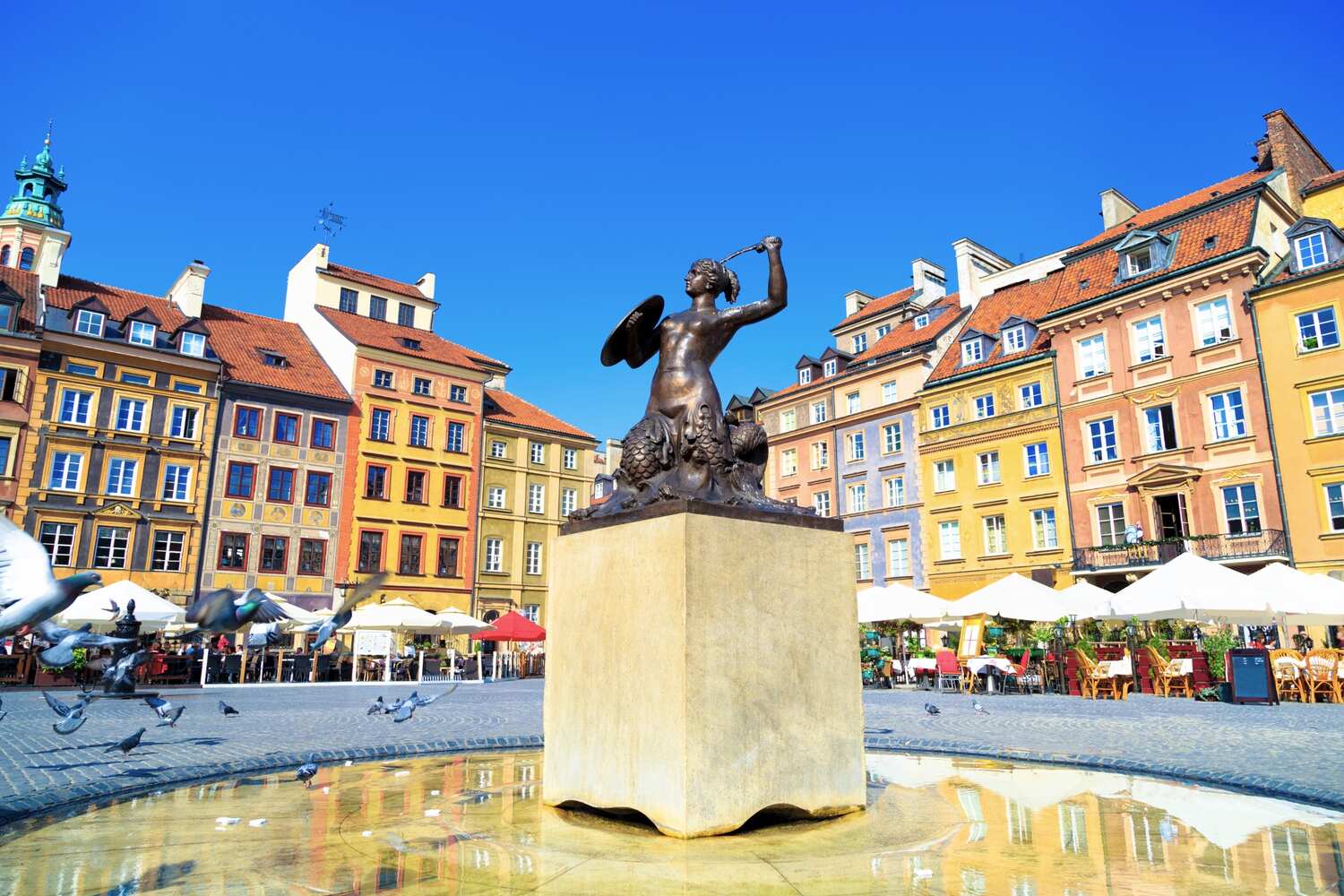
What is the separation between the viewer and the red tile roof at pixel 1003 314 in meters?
35.9

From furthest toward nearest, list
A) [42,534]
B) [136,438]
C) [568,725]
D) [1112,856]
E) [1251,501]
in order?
[136,438] → [42,534] → [1251,501] → [568,725] → [1112,856]

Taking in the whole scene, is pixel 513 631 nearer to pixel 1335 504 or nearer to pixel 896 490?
pixel 896 490

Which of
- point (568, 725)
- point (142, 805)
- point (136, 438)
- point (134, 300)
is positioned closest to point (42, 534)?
point (136, 438)

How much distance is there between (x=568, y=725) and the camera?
5441mm

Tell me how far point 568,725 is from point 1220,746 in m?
8.11

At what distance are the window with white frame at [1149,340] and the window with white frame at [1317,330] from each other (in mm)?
4072

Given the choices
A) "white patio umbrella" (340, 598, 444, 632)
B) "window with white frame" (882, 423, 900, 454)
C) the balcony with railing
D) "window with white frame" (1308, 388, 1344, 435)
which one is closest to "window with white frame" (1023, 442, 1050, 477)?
the balcony with railing

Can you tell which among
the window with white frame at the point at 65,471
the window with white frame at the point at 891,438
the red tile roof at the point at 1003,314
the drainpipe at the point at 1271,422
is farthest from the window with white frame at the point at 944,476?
the window with white frame at the point at 65,471

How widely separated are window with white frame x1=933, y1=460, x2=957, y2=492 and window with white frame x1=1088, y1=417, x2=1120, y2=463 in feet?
18.8

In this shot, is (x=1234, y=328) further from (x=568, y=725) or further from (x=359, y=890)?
(x=359, y=890)

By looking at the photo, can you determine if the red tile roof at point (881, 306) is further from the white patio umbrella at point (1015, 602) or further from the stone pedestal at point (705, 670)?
the stone pedestal at point (705, 670)

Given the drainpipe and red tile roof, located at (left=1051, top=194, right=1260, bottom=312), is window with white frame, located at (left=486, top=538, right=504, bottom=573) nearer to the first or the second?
red tile roof, located at (left=1051, top=194, right=1260, bottom=312)

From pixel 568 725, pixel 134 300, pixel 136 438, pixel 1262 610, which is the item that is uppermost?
pixel 134 300

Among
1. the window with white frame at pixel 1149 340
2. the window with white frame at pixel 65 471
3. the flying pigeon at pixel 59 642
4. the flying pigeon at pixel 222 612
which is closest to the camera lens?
the flying pigeon at pixel 222 612
